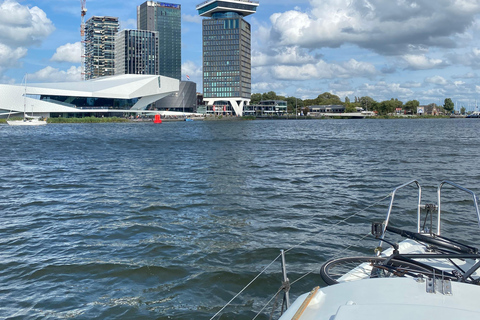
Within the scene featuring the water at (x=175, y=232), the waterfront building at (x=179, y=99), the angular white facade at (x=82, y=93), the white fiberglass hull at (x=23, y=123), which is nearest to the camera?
the water at (x=175, y=232)

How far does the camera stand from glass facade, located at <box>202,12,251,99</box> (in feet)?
593

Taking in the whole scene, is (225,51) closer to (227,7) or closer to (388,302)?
(227,7)

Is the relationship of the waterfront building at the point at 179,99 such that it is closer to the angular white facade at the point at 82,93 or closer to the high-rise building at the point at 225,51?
the high-rise building at the point at 225,51

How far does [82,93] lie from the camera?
130750mm

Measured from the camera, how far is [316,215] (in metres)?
11.8

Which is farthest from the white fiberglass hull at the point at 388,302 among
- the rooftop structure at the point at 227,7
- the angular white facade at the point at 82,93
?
the rooftop structure at the point at 227,7

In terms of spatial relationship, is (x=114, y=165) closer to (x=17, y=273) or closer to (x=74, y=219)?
(x=74, y=219)

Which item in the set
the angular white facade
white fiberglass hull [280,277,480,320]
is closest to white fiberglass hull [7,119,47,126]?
the angular white facade

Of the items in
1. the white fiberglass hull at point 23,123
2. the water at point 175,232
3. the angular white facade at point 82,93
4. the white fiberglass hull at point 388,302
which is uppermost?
the angular white facade at point 82,93

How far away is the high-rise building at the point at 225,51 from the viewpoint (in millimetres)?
180750

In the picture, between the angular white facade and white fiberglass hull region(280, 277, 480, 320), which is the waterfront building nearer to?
the angular white facade

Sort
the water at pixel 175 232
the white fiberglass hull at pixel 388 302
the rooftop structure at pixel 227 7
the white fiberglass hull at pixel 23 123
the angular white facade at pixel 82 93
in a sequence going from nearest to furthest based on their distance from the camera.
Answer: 1. the white fiberglass hull at pixel 388 302
2. the water at pixel 175 232
3. the white fiberglass hull at pixel 23 123
4. the angular white facade at pixel 82 93
5. the rooftop structure at pixel 227 7

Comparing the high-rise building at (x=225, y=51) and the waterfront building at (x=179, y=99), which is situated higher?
the high-rise building at (x=225, y=51)

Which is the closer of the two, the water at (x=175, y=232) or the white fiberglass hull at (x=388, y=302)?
the white fiberglass hull at (x=388, y=302)
